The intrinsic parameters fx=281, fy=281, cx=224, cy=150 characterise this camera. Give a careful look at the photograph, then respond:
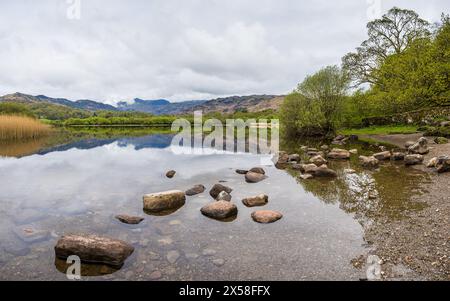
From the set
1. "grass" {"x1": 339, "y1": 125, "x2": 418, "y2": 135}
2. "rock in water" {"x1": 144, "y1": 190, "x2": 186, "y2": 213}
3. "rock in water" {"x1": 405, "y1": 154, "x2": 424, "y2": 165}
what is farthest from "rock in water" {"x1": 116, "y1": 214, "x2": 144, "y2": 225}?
"grass" {"x1": 339, "y1": 125, "x2": 418, "y2": 135}

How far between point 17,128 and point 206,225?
142 ft

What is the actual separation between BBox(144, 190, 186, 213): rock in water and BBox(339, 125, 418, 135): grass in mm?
37277

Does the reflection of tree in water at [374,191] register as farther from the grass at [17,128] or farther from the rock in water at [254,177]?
the grass at [17,128]

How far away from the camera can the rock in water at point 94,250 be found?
713 cm

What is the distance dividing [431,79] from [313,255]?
A: 23.2 m

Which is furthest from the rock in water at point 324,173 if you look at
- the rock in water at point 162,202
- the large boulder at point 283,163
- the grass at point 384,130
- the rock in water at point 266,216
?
the grass at point 384,130

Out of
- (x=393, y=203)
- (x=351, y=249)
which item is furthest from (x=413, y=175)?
(x=351, y=249)

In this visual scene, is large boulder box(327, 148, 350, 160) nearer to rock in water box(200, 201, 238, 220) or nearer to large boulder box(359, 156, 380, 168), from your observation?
large boulder box(359, 156, 380, 168)

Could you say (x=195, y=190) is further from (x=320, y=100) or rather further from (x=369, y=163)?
(x=320, y=100)

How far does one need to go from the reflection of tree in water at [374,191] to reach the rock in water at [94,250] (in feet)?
24.7

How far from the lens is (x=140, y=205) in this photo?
39.4 feet

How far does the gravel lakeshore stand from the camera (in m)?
6.13

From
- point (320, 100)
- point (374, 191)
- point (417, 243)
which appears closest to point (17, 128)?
point (320, 100)
